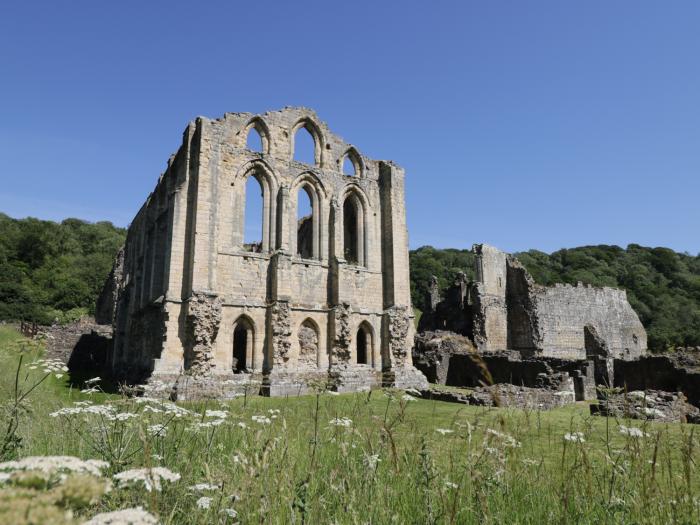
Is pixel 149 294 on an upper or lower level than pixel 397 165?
lower

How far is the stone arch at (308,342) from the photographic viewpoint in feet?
63.5

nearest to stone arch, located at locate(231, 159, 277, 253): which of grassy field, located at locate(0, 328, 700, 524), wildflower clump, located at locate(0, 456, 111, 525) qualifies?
grassy field, located at locate(0, 328, 700, 524)

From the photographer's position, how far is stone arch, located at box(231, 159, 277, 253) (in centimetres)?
1916

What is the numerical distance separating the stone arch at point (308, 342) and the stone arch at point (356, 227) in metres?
3.53

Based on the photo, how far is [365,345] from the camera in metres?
21.6

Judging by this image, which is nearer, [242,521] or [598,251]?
[242,521]

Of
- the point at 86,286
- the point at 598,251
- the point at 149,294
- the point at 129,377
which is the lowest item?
the point at 129,377

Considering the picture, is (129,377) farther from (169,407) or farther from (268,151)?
(169,407)

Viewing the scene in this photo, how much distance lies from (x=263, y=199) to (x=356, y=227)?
470cm

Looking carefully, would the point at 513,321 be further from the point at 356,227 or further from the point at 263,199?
the point at 263,199

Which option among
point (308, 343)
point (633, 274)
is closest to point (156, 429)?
point (308, 343)

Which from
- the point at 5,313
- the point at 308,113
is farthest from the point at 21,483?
A: the point at 5,313

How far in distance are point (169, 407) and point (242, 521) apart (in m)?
1.72

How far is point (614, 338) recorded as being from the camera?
134 ft
